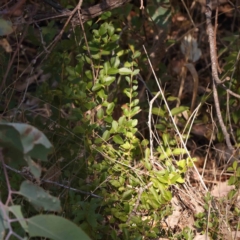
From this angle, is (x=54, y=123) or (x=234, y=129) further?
(x=234, y=129)

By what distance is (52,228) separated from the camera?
1370 millimetres

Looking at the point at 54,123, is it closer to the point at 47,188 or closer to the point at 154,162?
the point at 47,188

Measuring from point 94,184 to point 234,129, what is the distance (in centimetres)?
91

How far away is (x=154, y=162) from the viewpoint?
2.31m

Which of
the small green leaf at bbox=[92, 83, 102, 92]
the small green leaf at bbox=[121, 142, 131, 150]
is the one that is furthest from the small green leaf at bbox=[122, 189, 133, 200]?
the small green leaf at bbox=[92, 83, 102, 92]

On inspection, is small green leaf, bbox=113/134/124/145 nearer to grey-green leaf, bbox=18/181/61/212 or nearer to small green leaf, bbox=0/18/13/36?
small green leaf, bbox=0/18/13/36

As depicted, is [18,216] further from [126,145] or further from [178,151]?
[178,151]

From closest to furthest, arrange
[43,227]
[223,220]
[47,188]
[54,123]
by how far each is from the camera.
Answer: [43,227]
[223,220]
[47,188]
[54,123]

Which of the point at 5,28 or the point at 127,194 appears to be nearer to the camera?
the point at 5,28

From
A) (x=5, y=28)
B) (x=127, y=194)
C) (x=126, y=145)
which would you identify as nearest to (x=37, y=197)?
(x=5, y=28)

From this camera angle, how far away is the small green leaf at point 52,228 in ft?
4.44

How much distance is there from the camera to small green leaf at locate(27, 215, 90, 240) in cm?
135

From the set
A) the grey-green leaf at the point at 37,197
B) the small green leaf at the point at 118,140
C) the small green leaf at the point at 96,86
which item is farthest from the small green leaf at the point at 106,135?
the grey-green leaf at the point at 37,197

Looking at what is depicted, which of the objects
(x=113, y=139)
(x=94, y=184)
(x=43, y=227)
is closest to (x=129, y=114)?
(x=113, y=139)
